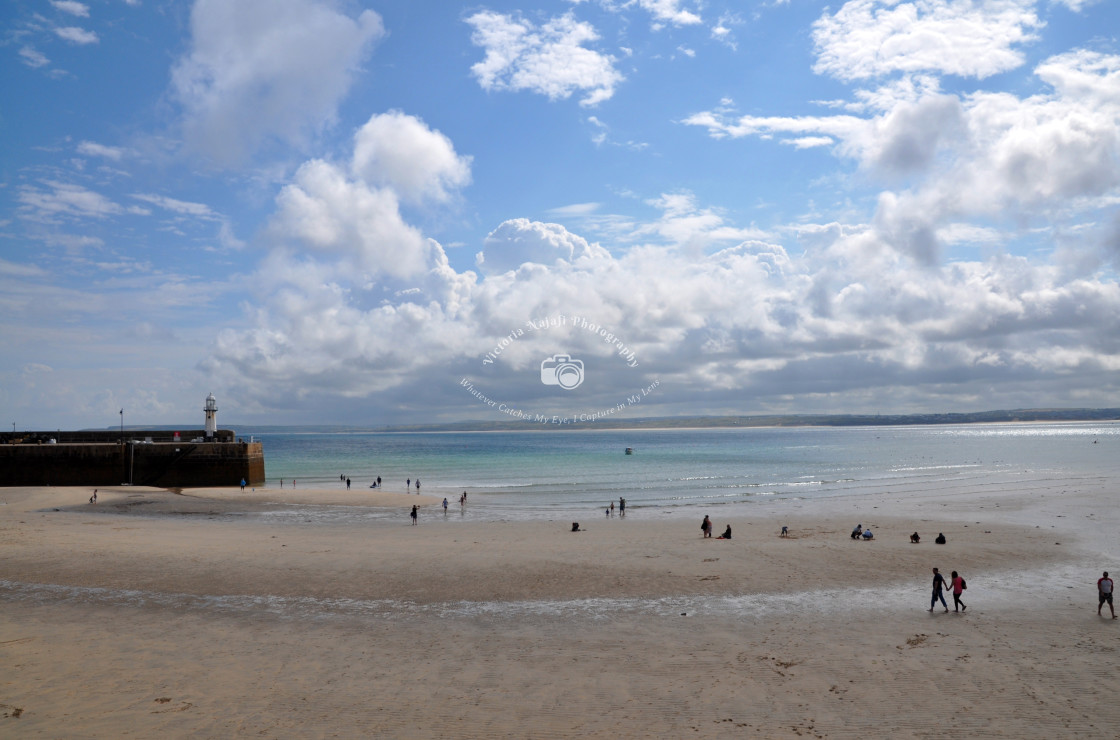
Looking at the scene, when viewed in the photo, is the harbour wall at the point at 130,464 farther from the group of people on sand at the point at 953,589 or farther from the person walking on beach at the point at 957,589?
the person walking on beach at the point at 957,589

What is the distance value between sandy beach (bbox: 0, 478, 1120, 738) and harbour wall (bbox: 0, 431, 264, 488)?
2499 centimetres

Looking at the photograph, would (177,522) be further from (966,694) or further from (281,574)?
(966,694)

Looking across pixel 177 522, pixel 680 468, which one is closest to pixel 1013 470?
pixel 680 468

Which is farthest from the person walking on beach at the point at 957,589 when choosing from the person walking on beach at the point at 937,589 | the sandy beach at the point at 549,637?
the sandy beach at the point at 549,637

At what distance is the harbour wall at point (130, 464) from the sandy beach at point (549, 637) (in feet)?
82.0

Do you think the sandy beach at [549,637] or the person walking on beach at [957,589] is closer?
the sandy beach at [549,637]

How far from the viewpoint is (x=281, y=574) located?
2077 centimetres

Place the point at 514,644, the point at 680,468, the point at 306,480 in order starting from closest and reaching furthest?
the point at 514,644
the point at 306,480
the point at 680,468

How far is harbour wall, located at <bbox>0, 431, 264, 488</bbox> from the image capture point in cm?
5047

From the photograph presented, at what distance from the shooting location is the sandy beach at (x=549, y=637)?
33.9ft

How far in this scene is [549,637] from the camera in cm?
1455

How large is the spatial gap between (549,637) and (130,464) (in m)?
51.2

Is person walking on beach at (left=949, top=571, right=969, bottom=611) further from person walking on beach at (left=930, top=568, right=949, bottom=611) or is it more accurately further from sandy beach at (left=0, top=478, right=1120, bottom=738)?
sandy beach at (left=0, top=478, right=1120, bottom=738)

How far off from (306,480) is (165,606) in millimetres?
49519
